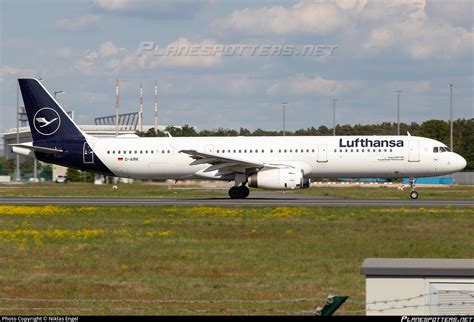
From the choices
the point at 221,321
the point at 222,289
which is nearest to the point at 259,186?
the point at 222,289

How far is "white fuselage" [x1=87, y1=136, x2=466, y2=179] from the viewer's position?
4625cm

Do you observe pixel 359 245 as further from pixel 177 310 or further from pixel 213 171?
pixel 213 171

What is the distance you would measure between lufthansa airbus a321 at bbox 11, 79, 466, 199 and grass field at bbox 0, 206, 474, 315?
8961 mm

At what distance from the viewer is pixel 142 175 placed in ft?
162

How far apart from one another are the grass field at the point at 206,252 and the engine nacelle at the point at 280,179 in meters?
7.15

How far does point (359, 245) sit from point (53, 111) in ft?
97.9

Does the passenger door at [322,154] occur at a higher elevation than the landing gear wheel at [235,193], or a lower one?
higher

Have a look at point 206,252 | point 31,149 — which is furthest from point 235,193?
point 206,252

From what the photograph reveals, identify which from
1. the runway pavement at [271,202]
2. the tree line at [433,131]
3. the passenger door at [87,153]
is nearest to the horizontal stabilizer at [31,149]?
the passenger door at [87,153]

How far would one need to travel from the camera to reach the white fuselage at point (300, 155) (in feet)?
152

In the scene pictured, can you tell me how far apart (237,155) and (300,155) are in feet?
11.4

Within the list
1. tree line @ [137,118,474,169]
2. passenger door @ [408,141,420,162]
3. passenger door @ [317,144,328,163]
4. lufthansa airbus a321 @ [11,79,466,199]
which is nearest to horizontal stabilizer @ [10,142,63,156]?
lufthansa airbus a321 @ [11,79,466,199]

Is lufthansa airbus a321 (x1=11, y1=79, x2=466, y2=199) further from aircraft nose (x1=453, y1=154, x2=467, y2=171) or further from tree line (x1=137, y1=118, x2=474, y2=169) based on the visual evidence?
→ tree line (x1=137, y1=118, x2=474, y2=169)

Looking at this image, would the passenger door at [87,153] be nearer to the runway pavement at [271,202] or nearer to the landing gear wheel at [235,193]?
the runway pavement at [271,202]
